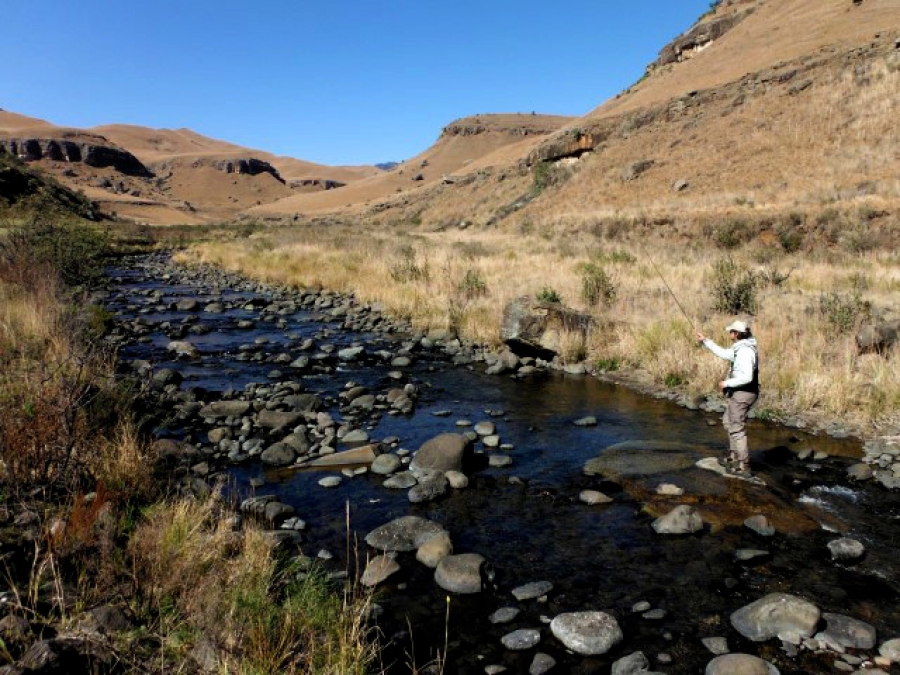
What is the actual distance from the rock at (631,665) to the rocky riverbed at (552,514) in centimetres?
2

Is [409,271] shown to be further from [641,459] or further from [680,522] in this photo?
[680,522]

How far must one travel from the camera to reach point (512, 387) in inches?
451

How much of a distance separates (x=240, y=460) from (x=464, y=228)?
47.8 m

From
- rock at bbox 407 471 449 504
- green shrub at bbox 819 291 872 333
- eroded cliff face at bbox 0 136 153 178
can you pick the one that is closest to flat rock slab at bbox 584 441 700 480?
rock at bbox 407 471 449 504

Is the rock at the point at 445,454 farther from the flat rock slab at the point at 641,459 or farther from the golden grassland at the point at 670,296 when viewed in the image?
the golden grassland at the point at 670,296

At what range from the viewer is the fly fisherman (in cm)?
705

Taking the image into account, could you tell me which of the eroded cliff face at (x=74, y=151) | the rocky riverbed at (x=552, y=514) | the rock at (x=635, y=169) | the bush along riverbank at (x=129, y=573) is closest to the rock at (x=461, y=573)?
the rocky riverbed at (x=552, y=514)

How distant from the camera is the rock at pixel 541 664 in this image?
13.2ft

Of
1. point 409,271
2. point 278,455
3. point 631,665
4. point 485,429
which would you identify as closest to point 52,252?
point 409,271

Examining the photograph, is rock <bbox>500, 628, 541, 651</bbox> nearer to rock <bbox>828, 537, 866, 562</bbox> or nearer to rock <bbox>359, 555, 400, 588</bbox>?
rock <bbox>359, 555, 400, 588</bbox>

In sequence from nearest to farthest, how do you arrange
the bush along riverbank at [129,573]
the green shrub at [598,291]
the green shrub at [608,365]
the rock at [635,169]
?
the bush along riverbank at [129,573], the green shrub at [608,365], the green shrub at [598,291], the rock at [635,169]

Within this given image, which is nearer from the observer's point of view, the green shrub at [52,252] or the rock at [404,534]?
the rock at [404,534]

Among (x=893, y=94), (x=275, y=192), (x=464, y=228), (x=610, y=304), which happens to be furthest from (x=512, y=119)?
(x=610, y=304)

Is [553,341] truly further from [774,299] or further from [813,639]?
[813,639]
